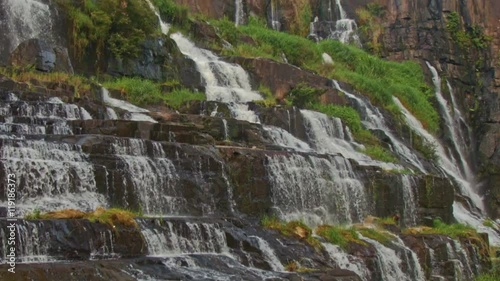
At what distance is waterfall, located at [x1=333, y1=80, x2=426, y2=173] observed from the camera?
3073 cm

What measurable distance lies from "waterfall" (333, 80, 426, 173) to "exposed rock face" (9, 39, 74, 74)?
13.1 meters

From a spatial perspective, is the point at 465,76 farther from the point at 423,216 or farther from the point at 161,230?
the point at 161,230

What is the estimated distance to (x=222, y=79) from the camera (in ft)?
105

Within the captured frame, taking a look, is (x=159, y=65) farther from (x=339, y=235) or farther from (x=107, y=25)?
(x=339, y=235)

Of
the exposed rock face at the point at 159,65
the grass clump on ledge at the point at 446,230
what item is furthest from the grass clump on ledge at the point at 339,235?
the exposed rock face at the point at 159,65

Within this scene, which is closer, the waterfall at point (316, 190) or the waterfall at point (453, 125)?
the waterfall at point (316, 190)

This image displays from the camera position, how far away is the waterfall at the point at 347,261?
17312 mm

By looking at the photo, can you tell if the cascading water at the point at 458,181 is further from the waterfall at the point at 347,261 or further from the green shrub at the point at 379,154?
the waterfall at the point at 347,261

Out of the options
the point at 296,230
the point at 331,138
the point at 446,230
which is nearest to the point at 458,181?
the point at 331,138

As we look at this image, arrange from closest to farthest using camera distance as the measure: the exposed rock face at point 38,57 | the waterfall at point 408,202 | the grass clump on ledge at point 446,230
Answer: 1. the grass clump on ledge at point 446,230
2. the waterfall at point 408,202
3. the exposed rock face at point 38,57

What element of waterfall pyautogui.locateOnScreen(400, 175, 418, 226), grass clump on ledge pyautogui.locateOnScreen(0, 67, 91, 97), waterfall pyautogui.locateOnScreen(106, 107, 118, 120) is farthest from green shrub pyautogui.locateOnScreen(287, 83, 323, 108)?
waterfall pyautogui.locateOnScreen(106, 107, 118, 120)

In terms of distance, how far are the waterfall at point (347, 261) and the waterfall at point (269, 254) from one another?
6.28 ft

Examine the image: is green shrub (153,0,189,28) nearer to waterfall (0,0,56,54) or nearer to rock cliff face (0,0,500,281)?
rock cliff face (0,0,500,281)

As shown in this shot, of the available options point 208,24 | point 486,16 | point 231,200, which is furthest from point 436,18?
point 231,200
